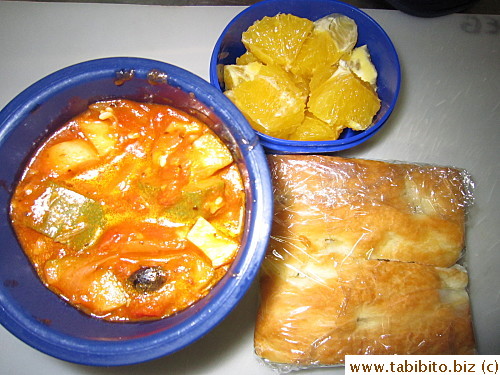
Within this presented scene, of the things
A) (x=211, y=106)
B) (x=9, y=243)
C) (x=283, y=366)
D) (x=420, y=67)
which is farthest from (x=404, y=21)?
(x=9, y=243)

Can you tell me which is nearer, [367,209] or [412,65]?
[367,209]

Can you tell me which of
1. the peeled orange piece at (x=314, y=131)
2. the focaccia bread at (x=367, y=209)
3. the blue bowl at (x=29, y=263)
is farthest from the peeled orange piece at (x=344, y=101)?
the blue bowl at (x=29, y=263)

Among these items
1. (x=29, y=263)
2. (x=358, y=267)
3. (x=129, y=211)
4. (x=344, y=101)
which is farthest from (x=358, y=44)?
(x=29, y=263)

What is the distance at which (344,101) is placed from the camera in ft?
5.05

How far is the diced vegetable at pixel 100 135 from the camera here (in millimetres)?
1174

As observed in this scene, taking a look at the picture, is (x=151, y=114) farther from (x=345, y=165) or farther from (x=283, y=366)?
(x=283, y=366)

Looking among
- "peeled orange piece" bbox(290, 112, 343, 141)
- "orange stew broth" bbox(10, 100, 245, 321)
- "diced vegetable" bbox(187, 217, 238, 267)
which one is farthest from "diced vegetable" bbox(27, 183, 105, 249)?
"peeled orange piece" bbox(290, 112, 343, 141)

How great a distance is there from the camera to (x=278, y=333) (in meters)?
1.39

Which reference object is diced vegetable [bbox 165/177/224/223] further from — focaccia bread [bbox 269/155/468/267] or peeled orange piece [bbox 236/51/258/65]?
peeled orange piece [bbox 236/51/258/65]

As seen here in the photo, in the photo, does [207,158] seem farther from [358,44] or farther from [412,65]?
[412,65]

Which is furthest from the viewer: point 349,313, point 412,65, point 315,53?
point 412,65

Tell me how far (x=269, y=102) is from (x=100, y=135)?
61 centimetres

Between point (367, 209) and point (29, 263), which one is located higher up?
point (29, 263)

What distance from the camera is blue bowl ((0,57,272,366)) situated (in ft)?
3.39
